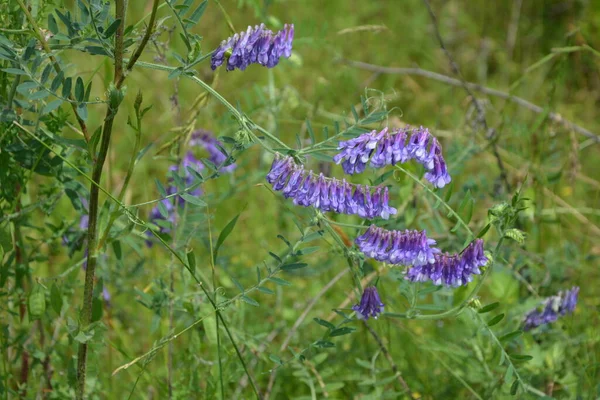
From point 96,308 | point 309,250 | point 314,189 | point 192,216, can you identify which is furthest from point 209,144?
point 314,189

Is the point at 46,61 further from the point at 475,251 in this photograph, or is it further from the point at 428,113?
the point at 428,113

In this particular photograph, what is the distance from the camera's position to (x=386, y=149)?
131 centimetres

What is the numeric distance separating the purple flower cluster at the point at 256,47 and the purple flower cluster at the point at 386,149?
0.63ft

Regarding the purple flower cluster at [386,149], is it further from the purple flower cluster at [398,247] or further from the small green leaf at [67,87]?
the small green leaf at [67,87]

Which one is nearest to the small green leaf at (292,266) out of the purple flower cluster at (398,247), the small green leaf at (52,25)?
the purple flower cluster at (398,247)

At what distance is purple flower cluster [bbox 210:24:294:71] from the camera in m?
1.31

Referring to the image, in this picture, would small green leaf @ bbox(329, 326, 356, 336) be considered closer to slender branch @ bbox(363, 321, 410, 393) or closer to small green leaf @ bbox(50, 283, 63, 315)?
slender branch @ bbox(363, 321, 410, 393)

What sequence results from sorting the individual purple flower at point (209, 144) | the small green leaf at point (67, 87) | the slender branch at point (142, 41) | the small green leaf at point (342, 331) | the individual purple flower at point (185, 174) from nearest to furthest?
1. the slender branch at point (142, 41)
2. the small green leaf at point (67, 87)
3. the small green leaf at point (342, 331)
4. the individual purple flower at point (185, 174)
5. the individual purple flower at point (209, 144)

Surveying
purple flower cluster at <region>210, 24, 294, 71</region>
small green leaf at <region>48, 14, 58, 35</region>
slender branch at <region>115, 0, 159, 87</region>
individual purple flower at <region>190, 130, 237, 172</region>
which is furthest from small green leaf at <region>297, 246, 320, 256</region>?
individual purple flower at <region>190, 130, 237, 172</region>

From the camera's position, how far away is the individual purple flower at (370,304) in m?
1.44

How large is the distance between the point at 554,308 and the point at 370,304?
0.60m

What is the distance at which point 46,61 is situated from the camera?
1548 mm

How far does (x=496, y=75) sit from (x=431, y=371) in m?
2.44

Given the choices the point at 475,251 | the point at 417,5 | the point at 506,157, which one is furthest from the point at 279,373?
Answer: the point at 417,5
